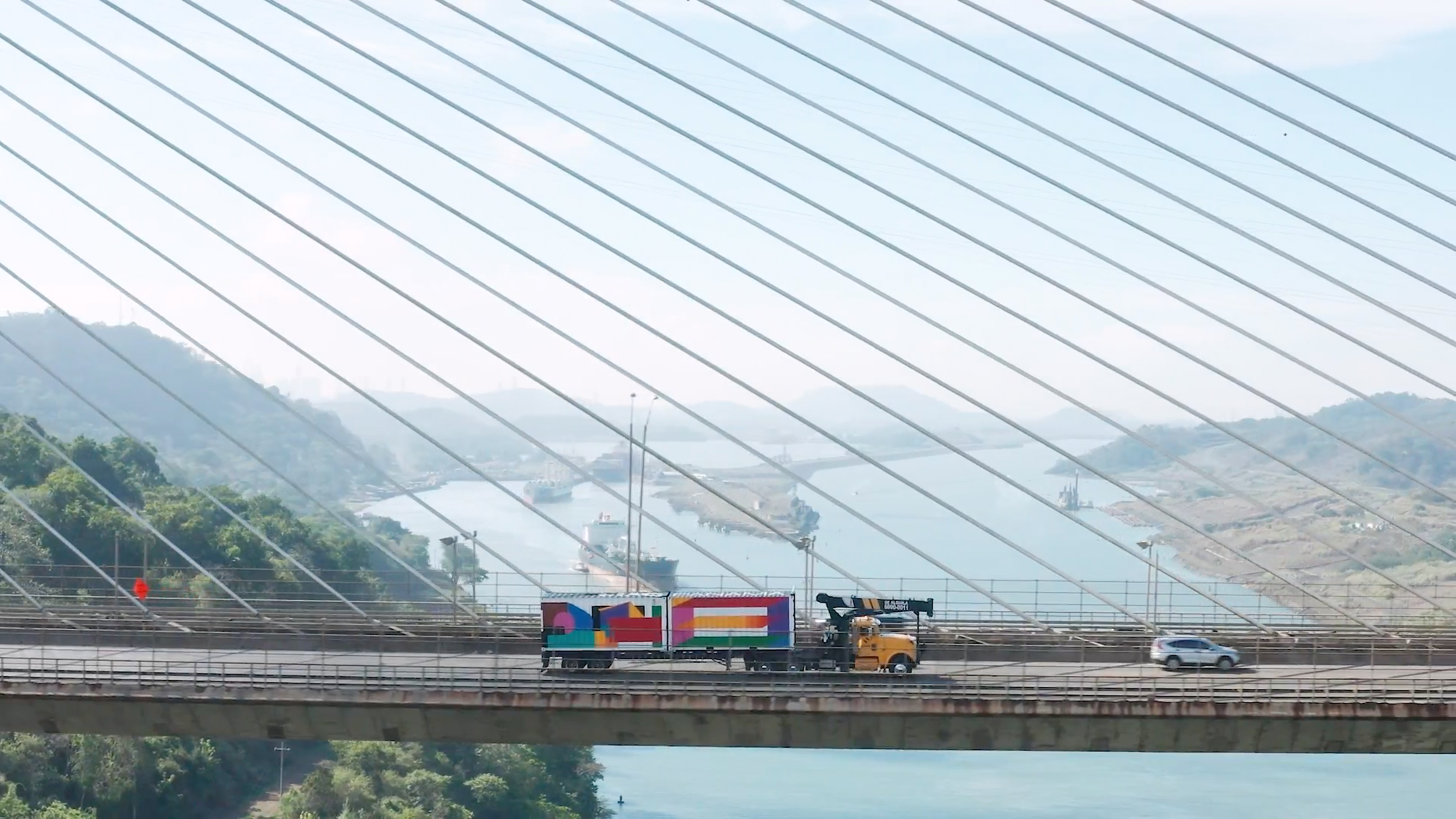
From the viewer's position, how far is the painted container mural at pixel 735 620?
27.4 metres

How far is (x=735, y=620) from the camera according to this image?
2744 centimetres

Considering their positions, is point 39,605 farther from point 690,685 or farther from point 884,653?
point 884,653

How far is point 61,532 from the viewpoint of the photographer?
67.2m

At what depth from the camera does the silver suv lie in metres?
27.8

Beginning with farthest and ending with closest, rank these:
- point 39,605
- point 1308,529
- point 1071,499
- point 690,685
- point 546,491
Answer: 1. point 546,491
2. point 1071,499
3. point 1308,529
4. point 39,605
5. point 690,685

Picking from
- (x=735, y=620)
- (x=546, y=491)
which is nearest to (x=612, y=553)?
(x=546, y=491)

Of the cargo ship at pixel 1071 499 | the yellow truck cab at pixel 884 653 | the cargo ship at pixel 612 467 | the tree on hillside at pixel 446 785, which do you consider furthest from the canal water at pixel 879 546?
the yellow truck cab at pixel 884 653

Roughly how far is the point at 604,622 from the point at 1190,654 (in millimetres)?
10540

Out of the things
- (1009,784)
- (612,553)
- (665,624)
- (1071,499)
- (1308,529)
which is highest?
(1071,499)

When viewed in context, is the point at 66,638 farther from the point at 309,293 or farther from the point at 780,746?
the point at 780,746

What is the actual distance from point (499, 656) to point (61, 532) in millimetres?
46680

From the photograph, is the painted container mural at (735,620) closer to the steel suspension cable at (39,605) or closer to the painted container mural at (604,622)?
the painted container mural at (604,622)

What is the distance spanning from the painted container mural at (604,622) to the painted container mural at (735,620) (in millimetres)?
373

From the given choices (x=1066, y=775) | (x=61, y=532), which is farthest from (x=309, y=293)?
(x=1066, y=775)
